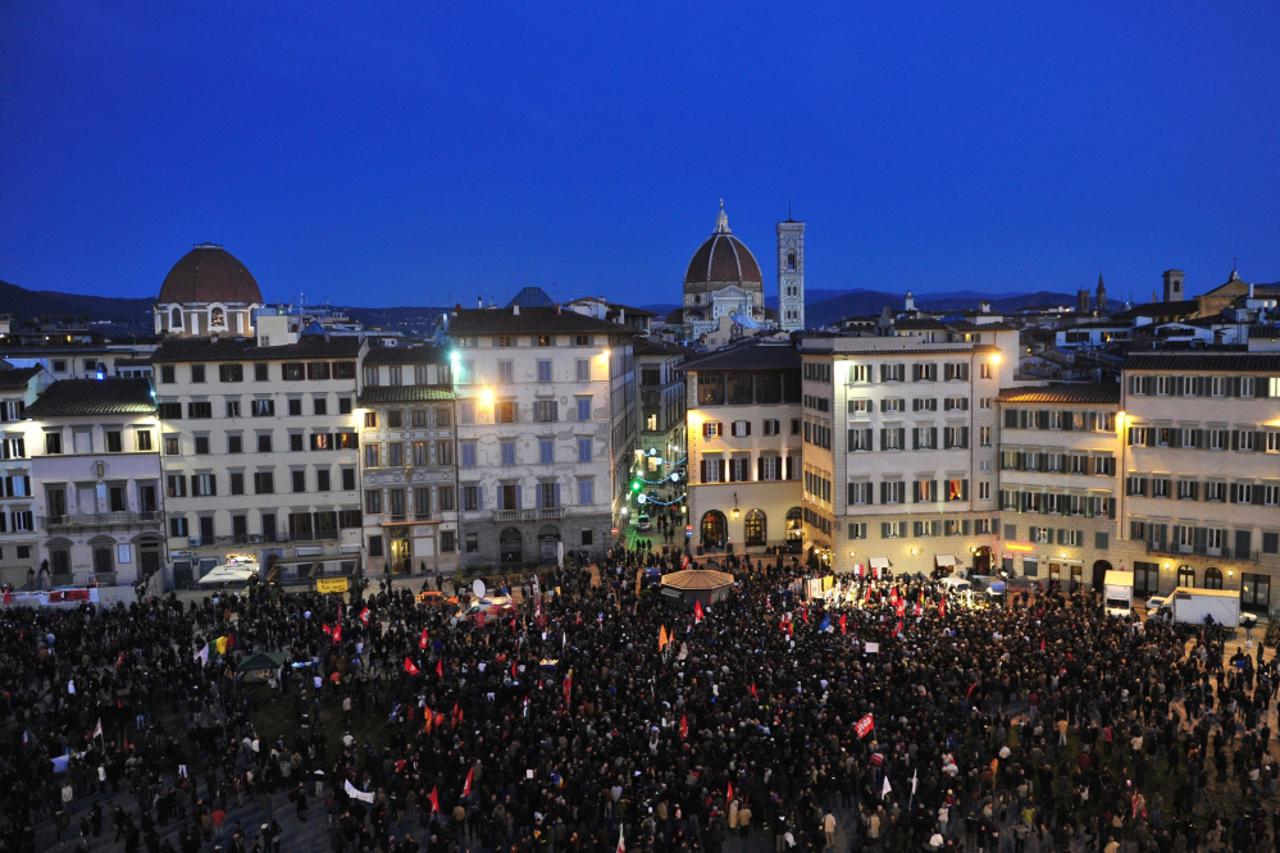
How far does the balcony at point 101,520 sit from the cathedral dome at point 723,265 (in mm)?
113797

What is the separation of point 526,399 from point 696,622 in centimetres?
2041

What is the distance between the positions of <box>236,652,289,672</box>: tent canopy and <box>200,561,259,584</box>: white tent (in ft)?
42.0

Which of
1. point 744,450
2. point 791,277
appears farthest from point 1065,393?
point 791,277

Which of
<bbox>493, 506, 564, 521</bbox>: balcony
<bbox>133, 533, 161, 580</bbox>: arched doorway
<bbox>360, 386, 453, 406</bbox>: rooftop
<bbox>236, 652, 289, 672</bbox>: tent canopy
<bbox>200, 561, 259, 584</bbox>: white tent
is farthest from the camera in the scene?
<bbox>493, 506, 564, 521</bbox>: balcony

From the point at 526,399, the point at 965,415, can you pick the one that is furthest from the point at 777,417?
the point at 526,399

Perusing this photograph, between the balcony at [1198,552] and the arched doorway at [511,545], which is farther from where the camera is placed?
the arched doorway at [511,545]

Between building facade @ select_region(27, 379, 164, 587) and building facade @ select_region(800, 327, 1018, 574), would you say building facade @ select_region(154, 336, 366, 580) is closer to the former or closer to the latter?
building facade @ select_region(27, 379, 164, 587)

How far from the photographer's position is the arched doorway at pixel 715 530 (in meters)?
60.2

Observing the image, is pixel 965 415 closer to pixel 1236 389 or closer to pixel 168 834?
pixel 1236 389

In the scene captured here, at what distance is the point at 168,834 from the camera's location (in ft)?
87.8

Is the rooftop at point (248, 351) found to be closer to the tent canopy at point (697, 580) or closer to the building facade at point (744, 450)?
the building facade at point (744, 450)

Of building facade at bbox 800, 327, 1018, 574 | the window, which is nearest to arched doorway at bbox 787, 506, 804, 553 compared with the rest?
building facade at bbox 800, 327, 1018, 574

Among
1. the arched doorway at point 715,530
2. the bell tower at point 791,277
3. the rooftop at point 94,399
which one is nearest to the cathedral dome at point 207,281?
the rooftop at point 94,399

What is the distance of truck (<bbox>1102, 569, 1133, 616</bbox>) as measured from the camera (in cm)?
4458
